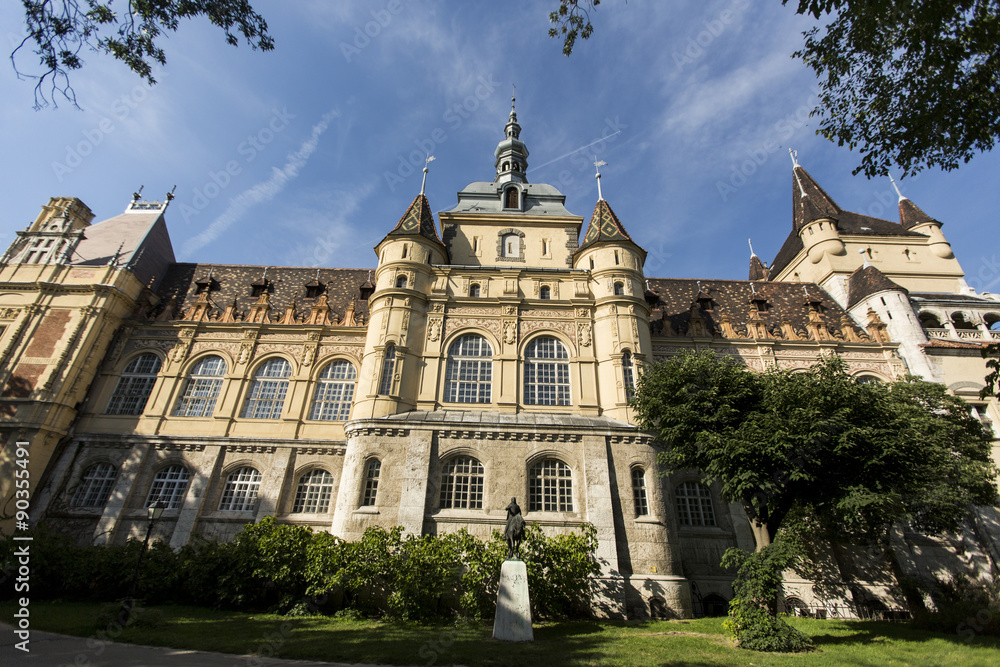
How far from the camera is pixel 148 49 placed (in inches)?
331

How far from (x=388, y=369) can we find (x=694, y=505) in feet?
52.6

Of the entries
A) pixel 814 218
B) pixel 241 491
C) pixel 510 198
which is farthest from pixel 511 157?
pixel 241 491

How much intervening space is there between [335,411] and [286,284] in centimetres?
1176

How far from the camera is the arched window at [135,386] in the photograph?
2608 centimetres

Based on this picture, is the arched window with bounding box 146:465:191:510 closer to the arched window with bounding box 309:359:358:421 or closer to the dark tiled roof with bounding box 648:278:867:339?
the arched window with bounding box 309:359:358:421

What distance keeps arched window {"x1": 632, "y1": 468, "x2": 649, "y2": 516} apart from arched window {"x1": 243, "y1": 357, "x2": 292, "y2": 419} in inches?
738

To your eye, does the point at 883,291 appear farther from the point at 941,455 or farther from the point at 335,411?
the point at 335,411

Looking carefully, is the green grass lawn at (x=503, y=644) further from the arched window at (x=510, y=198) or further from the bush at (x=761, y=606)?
the arched window at (x=510, y=198)

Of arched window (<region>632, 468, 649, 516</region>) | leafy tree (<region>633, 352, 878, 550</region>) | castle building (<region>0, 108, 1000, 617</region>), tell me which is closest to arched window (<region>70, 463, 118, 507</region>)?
castle building (<region>0, 108, 1000, 617</region>)

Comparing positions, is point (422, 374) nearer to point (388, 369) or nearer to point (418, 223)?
point (388, 369)

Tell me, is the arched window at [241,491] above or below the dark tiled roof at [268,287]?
below

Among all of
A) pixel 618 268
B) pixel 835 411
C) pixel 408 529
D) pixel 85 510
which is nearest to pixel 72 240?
pixel 85 510

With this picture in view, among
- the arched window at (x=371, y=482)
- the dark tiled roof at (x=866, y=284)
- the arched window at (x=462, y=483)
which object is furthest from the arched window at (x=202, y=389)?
the dark tiled roof at (x=866, y=284)

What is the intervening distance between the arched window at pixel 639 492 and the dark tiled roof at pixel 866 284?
21.1 m
